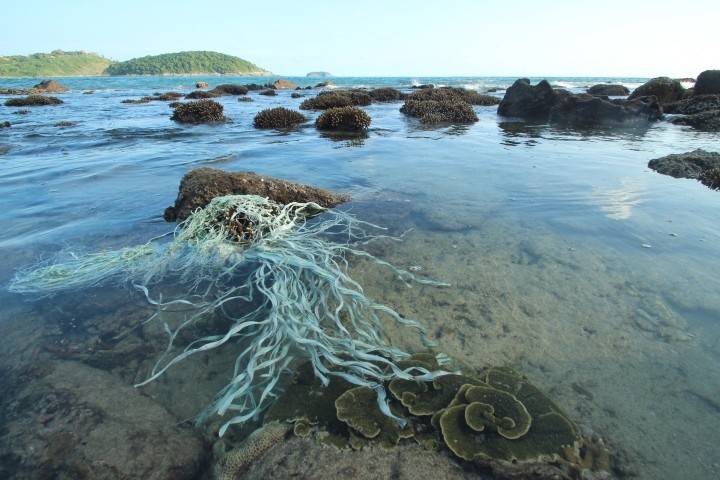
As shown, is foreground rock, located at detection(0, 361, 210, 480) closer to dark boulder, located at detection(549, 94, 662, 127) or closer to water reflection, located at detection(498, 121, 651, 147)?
water reflection, located at detection(498, 121, 651, 147)

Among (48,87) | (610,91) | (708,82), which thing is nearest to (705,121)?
(708,82)

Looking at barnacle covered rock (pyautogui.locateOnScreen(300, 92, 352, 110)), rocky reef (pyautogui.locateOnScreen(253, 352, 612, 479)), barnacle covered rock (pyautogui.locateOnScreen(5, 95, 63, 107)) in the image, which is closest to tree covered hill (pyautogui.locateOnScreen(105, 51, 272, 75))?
barnacle covered rock (pyautogui.locateOnScreen(5, 95, 63, 107))

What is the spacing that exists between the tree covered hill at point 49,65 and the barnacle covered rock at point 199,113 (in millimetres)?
107493

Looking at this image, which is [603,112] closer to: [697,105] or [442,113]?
[697,105]

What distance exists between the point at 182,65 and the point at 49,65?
3519cm

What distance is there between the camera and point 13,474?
1.54 metres

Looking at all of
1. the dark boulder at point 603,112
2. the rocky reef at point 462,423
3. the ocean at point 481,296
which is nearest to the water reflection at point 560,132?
the dark boulder at point 603,112

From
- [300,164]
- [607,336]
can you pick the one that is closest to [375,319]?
[607,336]

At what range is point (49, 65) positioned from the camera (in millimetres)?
101250

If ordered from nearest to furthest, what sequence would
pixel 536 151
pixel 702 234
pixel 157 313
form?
pixel 157 313, pixel 702 234, pixel 536 151

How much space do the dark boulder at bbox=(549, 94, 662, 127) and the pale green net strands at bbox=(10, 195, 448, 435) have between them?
47.2 ft

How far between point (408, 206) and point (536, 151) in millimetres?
5169

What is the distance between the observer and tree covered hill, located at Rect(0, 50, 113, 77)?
296ft

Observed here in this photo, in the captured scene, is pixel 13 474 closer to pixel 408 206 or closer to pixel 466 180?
pixel 408 206
